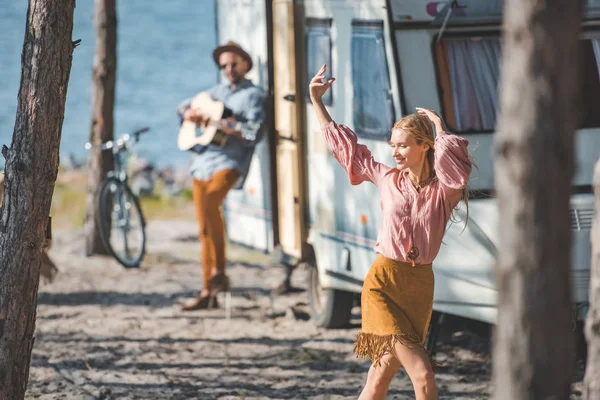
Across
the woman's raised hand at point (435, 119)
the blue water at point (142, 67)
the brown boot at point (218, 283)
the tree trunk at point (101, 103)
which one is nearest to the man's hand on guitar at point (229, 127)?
the brown boot at point (218, 283)

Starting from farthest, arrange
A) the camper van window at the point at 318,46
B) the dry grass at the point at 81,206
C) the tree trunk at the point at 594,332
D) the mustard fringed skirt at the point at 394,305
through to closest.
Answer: the dry grass at the point at 81,206 → the camper van window at the point at 318,46 → the mustard fringed skirt at the point at 394,305 → the tree trunk at the point at 594,332

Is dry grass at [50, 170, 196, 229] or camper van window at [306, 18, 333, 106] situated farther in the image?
dry grass at [50, 170, 196, 229]

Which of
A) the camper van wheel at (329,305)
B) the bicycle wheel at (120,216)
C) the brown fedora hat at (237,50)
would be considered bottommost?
the camper van wheel at (329,305)

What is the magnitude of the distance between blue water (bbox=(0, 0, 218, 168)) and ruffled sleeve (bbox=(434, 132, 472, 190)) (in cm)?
1965

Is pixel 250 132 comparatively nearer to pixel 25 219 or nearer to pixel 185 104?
pixel 185 104

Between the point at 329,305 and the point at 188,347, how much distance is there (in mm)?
1031

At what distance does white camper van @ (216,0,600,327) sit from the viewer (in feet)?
23.0

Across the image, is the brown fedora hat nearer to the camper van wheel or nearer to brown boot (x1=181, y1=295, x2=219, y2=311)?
the camper van wheel

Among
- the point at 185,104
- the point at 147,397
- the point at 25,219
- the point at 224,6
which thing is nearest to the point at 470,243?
the point at 147,397

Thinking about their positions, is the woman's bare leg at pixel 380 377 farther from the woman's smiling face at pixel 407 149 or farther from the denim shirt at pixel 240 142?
the denim shirt at pixel 240 142

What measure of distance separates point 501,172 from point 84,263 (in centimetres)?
812

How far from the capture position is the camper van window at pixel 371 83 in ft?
24.4

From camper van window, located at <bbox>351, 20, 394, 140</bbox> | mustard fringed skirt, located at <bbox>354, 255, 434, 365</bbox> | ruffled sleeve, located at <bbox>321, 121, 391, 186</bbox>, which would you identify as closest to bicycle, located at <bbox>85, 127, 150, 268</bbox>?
camper van window, located at <bbox>351, 20, 394, 140</bbox>

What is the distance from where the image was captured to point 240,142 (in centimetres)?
906
